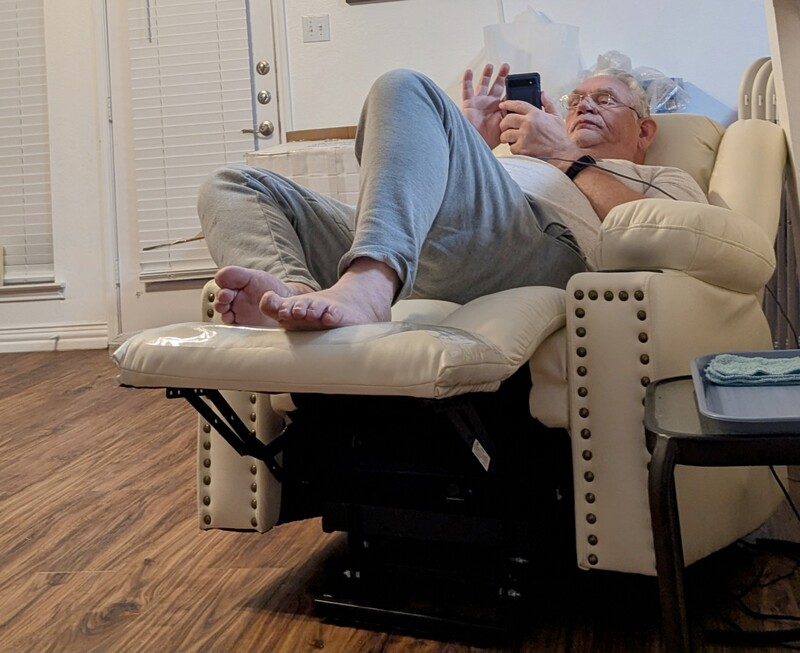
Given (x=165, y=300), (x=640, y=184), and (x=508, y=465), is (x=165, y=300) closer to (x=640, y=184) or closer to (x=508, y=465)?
(x=640, y=184)

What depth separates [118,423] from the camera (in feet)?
7.66

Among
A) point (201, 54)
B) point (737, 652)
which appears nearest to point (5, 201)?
point (201, 54)

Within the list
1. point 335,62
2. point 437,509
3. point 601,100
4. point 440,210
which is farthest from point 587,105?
point 335,62

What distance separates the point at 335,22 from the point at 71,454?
83.6 inches

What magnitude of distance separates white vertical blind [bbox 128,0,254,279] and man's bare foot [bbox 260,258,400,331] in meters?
2.80

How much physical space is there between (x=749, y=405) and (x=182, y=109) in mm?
3338

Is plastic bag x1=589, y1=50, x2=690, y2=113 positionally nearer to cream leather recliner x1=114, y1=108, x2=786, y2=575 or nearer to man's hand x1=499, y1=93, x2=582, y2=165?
man's hand x1=499, y1=93, x2=582, y2=165

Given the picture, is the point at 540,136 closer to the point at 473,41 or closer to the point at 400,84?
the point at 400,84

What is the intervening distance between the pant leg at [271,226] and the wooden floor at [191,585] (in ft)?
1.43

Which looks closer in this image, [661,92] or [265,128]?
[661,92]

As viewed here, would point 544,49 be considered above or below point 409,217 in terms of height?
above

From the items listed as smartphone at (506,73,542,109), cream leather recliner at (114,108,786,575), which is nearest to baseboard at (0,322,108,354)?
smartphone at (506,73,542,109)

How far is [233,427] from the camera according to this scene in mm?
1098

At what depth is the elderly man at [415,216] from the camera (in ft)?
3.30
